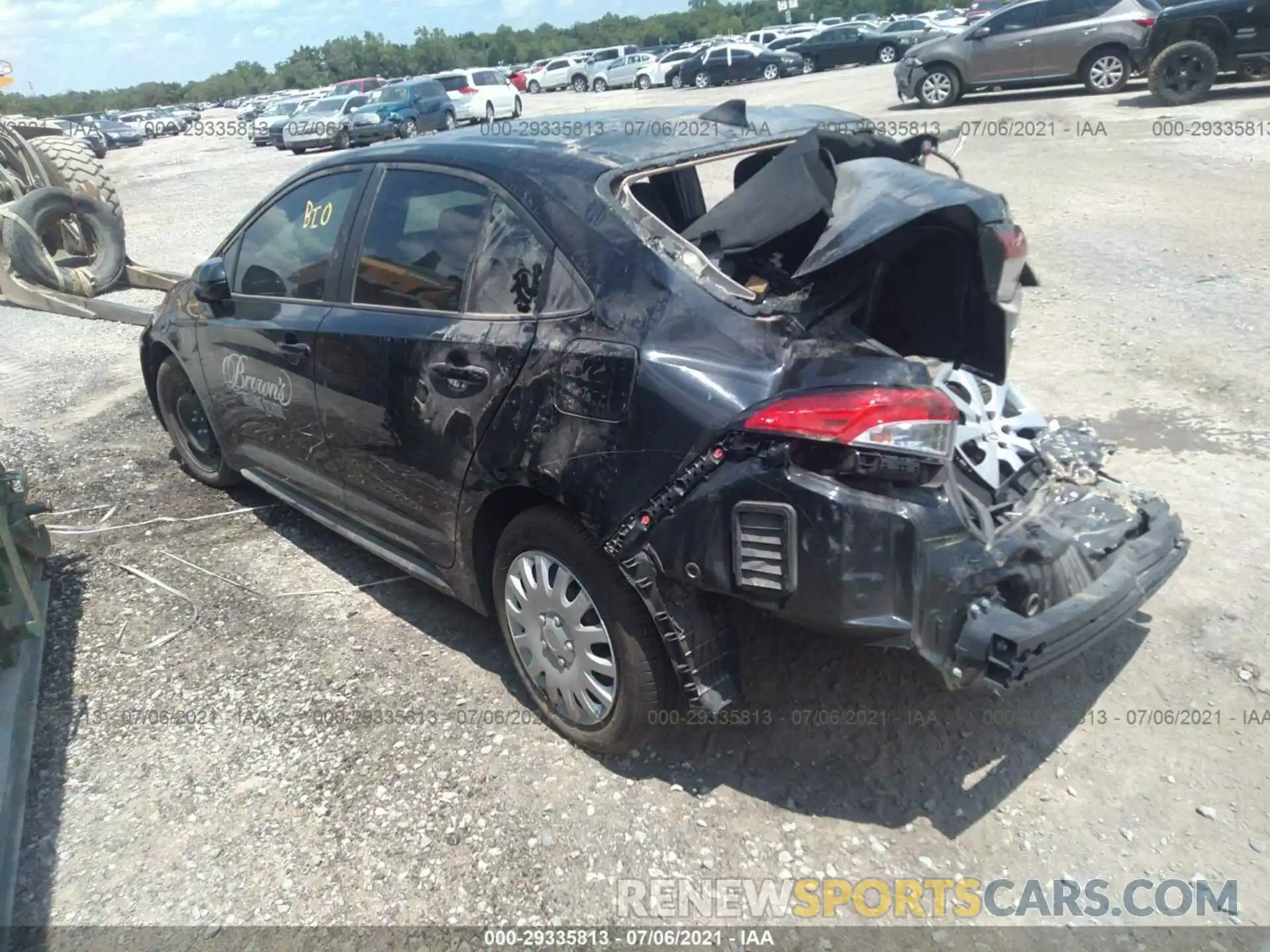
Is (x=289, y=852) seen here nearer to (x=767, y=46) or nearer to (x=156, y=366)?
(x=156, y=366)

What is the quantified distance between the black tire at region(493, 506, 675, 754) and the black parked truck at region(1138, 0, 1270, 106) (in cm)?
1539

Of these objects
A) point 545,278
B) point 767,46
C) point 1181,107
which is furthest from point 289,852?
point 767,46

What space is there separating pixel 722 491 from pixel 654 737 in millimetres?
1007

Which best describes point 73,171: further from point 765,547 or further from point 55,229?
point 765,547

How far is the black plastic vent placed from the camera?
2.44 meters

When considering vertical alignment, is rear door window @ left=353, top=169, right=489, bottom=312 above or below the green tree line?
above

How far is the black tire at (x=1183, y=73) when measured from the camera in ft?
46.6

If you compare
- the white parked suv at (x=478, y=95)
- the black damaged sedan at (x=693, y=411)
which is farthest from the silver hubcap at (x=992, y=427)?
the white parked suv at (x=478, y=95)

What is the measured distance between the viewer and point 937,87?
18422 mm

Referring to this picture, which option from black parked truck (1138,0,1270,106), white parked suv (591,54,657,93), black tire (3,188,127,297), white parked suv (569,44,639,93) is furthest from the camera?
white parked suv (569,44,639,93)

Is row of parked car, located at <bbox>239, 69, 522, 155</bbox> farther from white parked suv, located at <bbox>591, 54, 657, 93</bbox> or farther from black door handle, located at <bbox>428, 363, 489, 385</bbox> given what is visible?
black door handle, located at <bbox>428, 363, 489, 385</bbox>

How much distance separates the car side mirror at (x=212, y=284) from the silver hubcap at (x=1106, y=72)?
1733cm

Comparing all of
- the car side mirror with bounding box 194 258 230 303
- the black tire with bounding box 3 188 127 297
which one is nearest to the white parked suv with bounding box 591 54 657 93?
the black tire with bounding box 3 188 127 297

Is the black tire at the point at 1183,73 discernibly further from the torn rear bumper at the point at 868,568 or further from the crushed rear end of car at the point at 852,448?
the torn rear bumper at the point at 868,568
